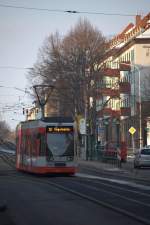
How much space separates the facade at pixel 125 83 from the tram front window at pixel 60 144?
3713 cm

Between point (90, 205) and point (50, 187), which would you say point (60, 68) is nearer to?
point (50, 187)

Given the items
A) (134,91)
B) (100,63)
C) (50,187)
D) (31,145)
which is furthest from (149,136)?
(50,187)

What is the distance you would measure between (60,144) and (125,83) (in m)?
53.4

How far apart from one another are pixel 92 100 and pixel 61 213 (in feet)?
208

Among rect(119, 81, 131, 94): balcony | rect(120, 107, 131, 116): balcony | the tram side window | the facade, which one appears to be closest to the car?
the tram side window

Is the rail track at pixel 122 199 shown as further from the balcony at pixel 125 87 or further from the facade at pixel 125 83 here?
the balcony at pixel 125 87

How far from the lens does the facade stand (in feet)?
266

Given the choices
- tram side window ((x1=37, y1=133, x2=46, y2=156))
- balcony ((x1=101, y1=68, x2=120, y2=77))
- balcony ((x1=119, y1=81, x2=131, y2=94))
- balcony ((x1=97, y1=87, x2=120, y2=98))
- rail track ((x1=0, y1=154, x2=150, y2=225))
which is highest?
balcony ((x1=101, y1=68, x2=120, y2=77))

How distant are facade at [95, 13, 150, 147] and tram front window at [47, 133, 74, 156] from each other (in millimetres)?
37129

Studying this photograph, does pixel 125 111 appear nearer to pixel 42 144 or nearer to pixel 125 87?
pixel 125 87

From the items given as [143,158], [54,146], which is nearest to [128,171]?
[143,158]

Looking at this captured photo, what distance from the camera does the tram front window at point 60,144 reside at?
39.1 metres

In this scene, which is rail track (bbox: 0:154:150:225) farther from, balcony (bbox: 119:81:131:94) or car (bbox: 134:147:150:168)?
balcony (bbox: 119:81:131:94)

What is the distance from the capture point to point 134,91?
91.5 meters
